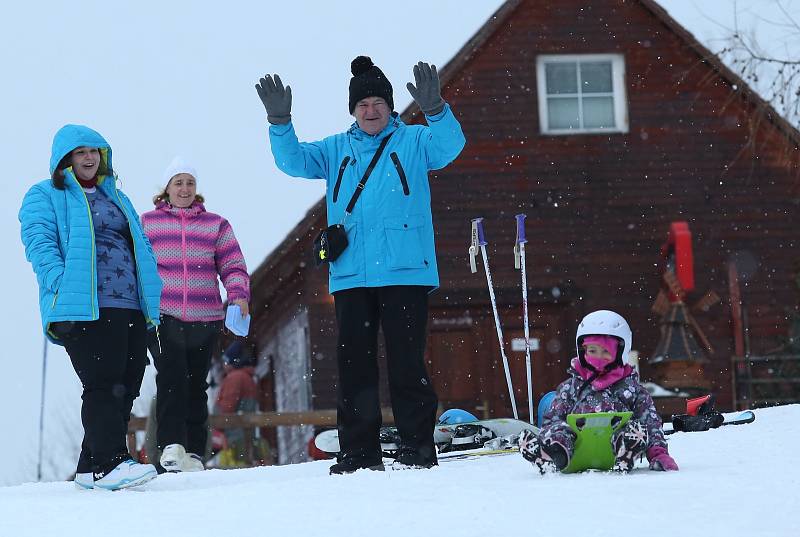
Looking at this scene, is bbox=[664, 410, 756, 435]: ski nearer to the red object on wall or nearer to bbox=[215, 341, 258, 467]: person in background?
bbox=[215, 341, 258, 467]: person in background

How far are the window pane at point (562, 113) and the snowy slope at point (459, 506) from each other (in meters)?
11.3

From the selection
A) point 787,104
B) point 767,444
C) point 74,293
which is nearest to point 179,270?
point 74,293

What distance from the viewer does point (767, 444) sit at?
6.39 metres

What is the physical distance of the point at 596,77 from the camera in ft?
55.1

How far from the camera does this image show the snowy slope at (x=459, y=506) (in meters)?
3.88

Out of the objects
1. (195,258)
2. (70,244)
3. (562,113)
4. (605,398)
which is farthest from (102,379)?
(562,113)

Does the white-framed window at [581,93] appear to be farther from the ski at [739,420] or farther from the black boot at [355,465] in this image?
the black boot at [355,465]

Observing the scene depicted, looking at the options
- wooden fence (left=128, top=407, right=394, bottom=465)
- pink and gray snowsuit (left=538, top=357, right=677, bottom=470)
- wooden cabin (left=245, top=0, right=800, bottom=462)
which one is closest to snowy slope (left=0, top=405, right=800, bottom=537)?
pink and gray snowsuit (left=538, top=357, right=677, bottom=470)

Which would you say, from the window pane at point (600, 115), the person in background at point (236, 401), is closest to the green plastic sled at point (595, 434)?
the person in background at point (236, 401)

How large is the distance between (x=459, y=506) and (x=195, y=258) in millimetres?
3761

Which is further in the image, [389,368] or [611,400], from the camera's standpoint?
[389,368]

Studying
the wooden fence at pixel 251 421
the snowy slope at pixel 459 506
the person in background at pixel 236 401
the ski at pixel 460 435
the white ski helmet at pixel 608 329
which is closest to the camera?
the snowy slope at pixel 459 506

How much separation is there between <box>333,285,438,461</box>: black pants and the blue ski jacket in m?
0.10

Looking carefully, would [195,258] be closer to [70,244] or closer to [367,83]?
[70,244]
